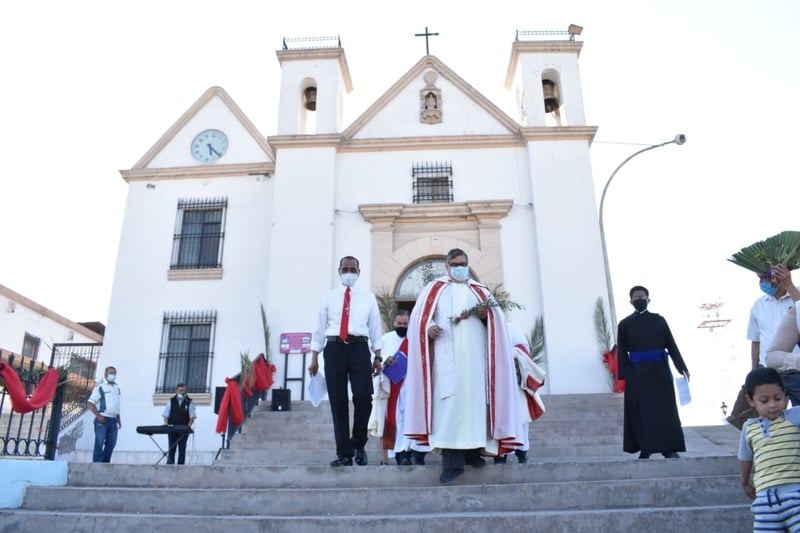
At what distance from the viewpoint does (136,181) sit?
16594 mm

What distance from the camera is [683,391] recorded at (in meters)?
6.79

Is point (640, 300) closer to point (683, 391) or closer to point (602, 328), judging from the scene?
point (683, 391)

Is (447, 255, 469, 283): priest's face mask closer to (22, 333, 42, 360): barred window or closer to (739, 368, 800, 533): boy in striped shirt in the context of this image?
(739, 368, 800, 533): boy in striped shirt

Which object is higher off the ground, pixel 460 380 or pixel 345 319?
pixel 345 319

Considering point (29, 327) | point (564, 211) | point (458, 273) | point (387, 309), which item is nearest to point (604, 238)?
point (564, 211)

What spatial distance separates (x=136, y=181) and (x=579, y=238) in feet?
36.9

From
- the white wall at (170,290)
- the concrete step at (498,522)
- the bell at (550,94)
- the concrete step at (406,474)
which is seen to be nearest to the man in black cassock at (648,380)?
the concrete step at (406,474)

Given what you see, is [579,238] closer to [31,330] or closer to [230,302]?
[230,302]

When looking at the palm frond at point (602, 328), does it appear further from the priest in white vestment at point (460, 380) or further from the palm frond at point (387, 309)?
the priest in white vestment at point (460, 380)

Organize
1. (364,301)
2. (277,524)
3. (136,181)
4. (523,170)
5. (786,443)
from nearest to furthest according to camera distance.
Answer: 1. (786,443)
2. (277,524)
3. (364,301)
4. (523,170)
5. (136,181)

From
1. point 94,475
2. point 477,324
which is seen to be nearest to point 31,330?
point 94,475

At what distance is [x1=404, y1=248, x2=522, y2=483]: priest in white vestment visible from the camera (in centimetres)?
516

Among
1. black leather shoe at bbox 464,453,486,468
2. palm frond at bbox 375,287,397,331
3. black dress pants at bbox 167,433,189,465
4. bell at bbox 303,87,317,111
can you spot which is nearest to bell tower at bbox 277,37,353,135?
bell at bbox 303,87,317,111

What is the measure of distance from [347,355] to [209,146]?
40.6ft
